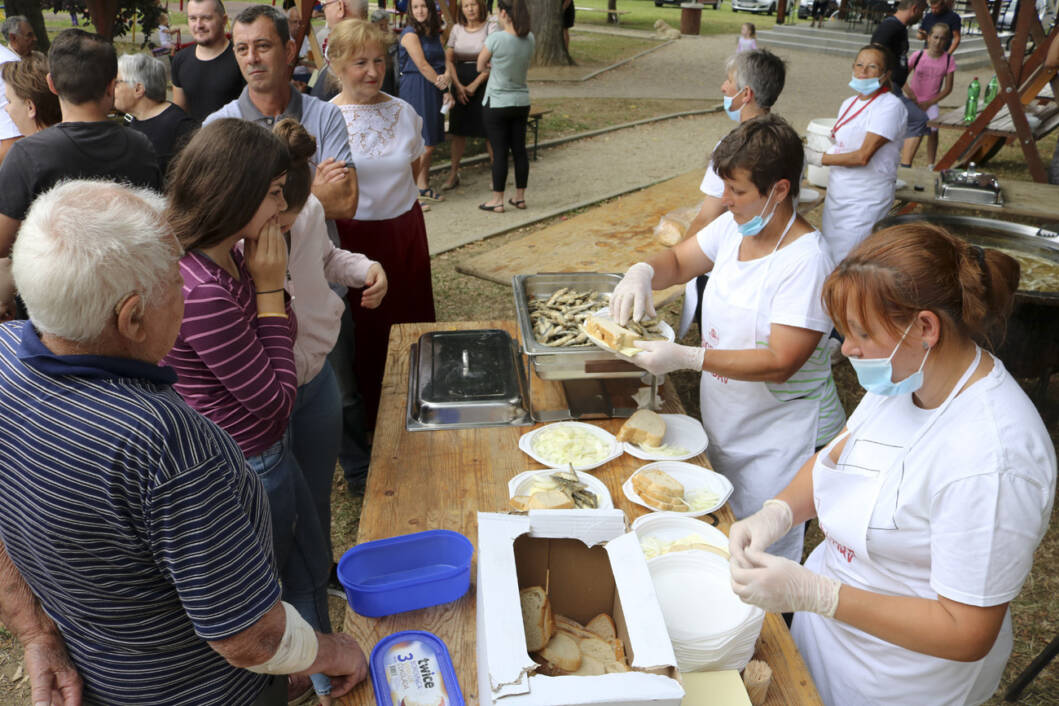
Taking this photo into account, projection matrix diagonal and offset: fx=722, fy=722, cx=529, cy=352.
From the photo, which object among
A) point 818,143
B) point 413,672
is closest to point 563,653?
point 413,672

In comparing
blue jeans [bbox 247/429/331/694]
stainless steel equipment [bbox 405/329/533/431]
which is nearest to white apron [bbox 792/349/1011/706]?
stainless steel equipment [bbox 405/329/533/431]

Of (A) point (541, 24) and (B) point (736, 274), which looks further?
(A) point (541, 24)

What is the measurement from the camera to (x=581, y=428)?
2467mm

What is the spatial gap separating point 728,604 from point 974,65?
880 inches

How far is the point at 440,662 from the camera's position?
160cm

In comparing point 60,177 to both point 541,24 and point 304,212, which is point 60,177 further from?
point 541,24

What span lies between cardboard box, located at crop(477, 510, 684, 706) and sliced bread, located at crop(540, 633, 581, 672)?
98 mm

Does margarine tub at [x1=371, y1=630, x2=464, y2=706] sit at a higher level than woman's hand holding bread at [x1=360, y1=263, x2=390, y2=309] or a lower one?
lower

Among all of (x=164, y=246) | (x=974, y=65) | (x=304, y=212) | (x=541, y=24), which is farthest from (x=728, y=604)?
(x=974, y=65)

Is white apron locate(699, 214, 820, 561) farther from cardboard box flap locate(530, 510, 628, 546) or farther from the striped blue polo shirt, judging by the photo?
the striped blue polo shirt

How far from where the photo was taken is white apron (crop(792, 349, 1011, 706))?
5.22ft

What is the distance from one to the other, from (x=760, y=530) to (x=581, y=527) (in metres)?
0.55

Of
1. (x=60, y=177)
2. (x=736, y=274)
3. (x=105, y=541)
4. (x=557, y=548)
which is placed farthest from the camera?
(x=60, y=177)

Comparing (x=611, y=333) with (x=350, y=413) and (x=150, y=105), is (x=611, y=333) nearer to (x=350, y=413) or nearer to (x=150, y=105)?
(x=350, y=413)
